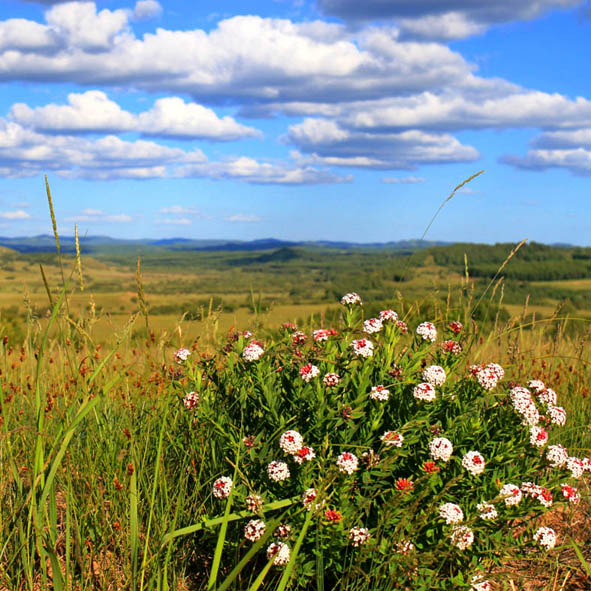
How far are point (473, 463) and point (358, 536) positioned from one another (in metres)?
0.64

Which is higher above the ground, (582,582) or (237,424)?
(237,424)

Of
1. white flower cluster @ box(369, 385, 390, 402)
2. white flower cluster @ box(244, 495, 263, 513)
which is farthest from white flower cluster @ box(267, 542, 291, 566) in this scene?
white flower cluster @ box(369, 385, 390, 402)

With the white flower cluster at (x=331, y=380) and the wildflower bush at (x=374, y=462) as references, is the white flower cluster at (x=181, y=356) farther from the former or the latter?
the white flower cluster at (x=331, y=380)

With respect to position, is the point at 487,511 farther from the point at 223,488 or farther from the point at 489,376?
the point at 223,488

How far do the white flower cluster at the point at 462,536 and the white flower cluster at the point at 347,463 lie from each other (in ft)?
1.78

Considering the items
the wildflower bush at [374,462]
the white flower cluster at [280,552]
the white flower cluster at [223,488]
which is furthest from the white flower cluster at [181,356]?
the white flower cluster at [280,552]

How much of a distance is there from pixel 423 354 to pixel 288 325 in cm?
77

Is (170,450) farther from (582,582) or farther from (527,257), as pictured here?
(527,257)

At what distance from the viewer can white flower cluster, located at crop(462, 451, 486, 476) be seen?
8.42 ft

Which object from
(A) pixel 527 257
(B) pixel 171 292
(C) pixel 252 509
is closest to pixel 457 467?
(C) pixel 252 509

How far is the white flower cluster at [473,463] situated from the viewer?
2566 millimetres

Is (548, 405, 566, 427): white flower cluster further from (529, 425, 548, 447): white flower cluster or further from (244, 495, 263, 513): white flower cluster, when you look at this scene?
(244, 495, 263, 513): white flower cluster

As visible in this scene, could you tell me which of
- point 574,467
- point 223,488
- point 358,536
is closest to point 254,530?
point 223,488

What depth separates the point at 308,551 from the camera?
277cm
